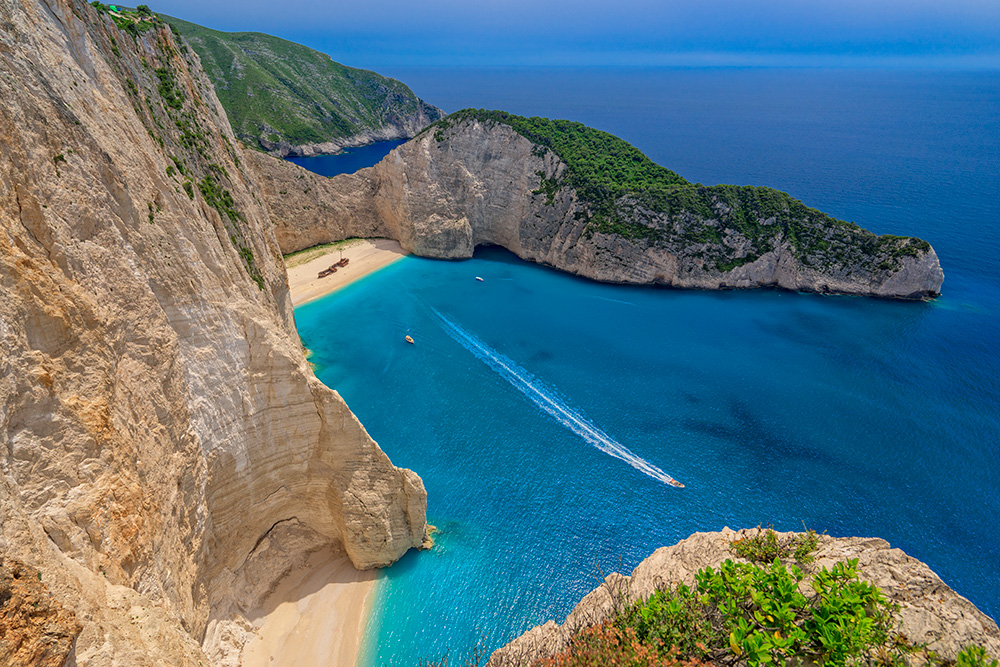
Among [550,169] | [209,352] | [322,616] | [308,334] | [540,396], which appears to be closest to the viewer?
[209,352]

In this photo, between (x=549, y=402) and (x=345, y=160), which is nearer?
(x=549, y=402)

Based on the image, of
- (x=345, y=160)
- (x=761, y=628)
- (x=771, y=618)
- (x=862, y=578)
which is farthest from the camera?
(x=345, y=160)

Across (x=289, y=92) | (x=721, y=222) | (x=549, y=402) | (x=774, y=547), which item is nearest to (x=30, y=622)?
(x=774, y=547)

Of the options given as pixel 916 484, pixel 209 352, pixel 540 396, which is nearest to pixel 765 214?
pixel 916 484

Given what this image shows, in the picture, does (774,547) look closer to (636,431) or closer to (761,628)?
(761,628)

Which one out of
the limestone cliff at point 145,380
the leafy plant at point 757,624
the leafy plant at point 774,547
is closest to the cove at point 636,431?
the limestone cliff at point 145,380

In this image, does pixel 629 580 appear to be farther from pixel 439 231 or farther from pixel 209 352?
pixel 439 231
